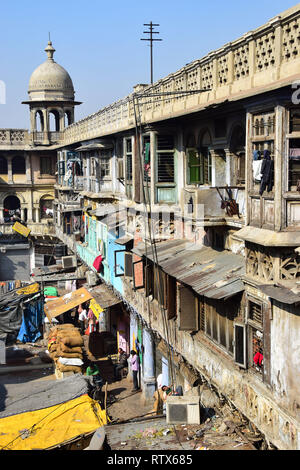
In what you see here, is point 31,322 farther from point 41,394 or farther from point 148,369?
point 41,394

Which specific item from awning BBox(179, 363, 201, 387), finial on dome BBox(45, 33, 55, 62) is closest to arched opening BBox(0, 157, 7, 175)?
finial on dome BBox(45, 33, 55, 62)

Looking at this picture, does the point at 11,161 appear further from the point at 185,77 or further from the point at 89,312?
the point at 185,77

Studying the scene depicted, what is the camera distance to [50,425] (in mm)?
13188

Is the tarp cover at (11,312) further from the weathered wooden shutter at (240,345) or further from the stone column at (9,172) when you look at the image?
the stone column at (9,172)

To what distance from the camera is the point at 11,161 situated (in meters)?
43.9

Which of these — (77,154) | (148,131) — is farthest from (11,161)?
(148,131)

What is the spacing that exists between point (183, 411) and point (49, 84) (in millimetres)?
36130

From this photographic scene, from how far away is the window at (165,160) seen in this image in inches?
635

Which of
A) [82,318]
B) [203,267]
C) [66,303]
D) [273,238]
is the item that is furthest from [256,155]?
[82,318]

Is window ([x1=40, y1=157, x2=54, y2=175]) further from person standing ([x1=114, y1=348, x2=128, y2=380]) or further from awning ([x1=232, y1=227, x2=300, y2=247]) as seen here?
awning ([x1=232, y1=227, x2=300, y2=247])

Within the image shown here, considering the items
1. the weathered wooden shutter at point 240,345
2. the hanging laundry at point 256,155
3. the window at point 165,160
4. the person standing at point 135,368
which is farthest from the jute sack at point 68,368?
the hanging laundry at point 256,155

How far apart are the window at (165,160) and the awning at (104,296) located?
23.2ft

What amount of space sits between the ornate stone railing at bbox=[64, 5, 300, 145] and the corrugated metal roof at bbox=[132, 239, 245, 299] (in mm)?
3169

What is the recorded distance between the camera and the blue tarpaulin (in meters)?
25.6
